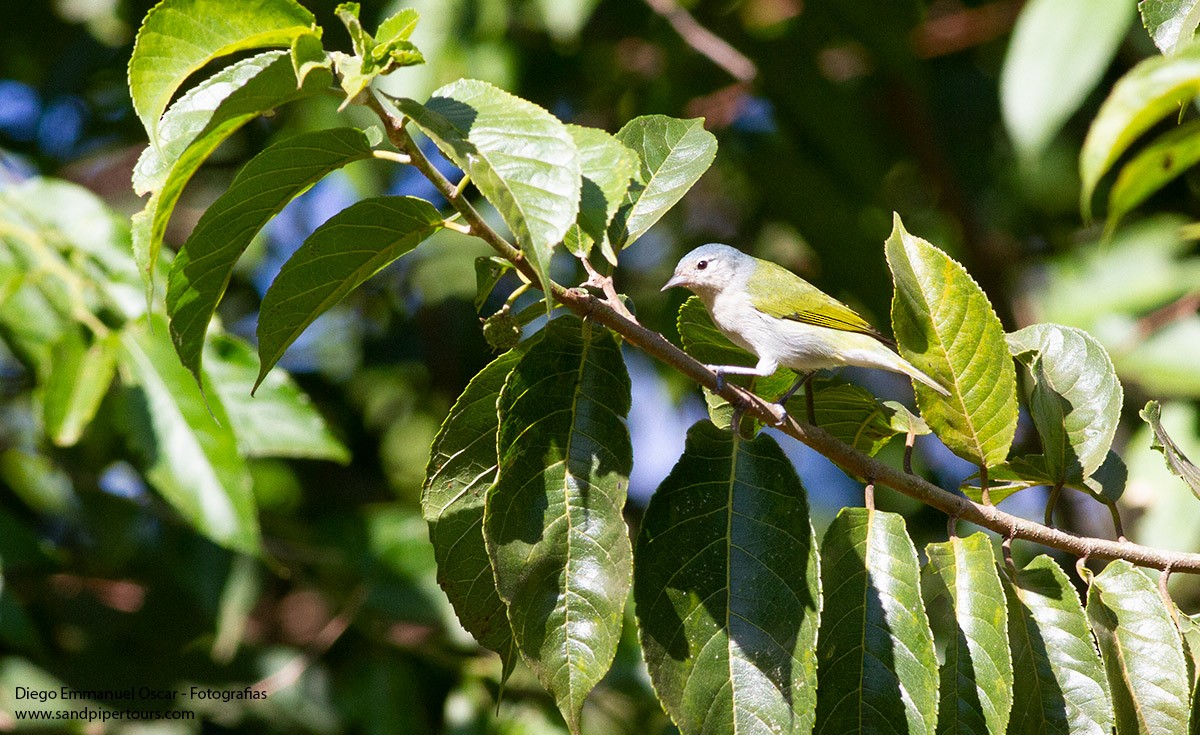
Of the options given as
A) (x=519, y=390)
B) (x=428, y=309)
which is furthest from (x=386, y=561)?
(x=519, y=390)

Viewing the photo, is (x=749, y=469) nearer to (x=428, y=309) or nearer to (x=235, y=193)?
(x=235, y=193)

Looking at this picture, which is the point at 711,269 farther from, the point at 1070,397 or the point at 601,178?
the point at 601,178

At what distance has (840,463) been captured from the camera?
175cm

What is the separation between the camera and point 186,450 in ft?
8.73

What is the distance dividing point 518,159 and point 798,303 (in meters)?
1.54

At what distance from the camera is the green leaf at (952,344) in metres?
1.80

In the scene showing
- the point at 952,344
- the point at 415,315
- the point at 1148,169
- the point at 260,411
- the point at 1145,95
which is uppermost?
the point at 1145,95

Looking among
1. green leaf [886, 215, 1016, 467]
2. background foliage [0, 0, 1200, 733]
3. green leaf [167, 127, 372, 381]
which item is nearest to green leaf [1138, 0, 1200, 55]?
background foliage [0, 0, 1200, 733]

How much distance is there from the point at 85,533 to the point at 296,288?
3352 millimetres

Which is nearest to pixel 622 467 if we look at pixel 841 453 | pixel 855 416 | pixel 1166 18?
pixel 841 453

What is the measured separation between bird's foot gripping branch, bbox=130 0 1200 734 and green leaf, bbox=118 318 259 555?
3.39ft

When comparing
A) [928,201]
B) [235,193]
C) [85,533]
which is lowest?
[85,533]

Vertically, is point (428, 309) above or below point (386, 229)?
below

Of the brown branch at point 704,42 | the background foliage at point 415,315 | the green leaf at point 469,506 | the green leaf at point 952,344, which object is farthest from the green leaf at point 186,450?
the brown branch at point 704,42
